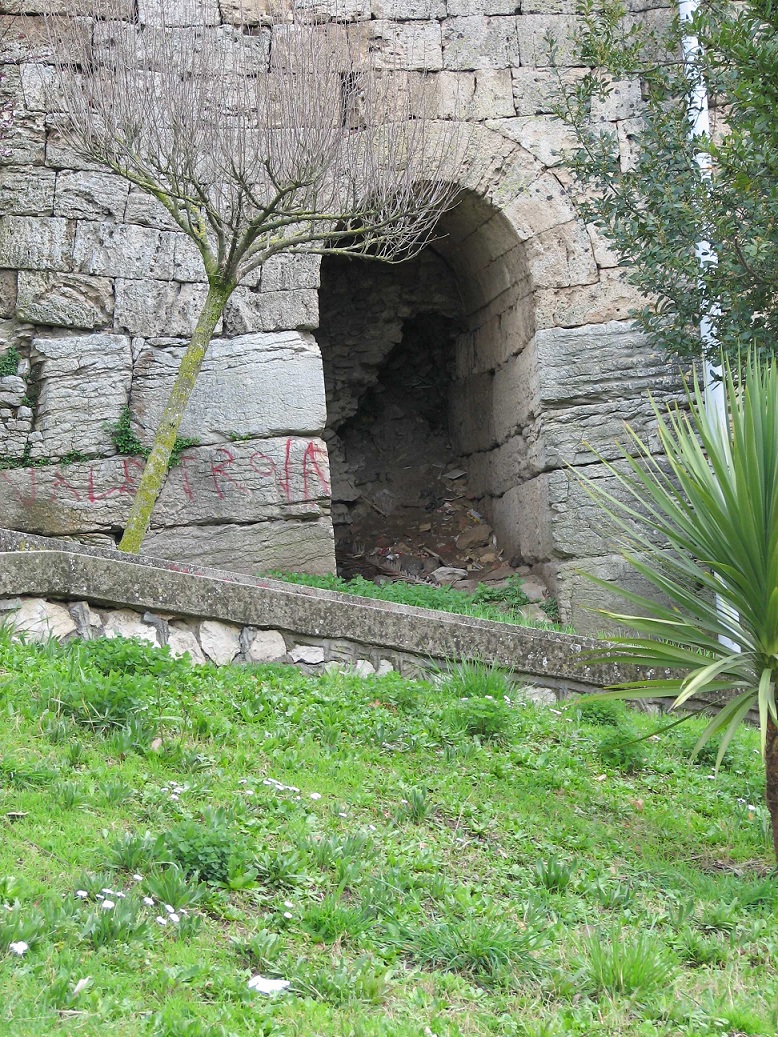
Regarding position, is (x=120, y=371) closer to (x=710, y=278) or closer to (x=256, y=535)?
(x=256, y=535)

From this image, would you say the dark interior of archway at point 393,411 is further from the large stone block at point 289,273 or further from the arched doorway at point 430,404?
the large stone block at point 289,273

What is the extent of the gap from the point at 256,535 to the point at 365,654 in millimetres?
3055

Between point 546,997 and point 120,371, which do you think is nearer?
point 546,997

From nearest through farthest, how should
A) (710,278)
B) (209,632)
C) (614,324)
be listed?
(209,632)
(710,278)
(614,324)

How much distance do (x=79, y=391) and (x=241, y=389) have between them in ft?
3.90

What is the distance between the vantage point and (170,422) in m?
7.09

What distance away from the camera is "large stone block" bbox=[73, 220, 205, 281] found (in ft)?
25.8

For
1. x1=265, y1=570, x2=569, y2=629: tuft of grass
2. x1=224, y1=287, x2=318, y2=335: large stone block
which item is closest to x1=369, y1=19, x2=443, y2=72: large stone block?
x1=224, y1=287, x2=318, y2=335: large stone block

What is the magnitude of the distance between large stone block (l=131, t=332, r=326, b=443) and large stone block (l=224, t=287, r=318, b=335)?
0.09 m

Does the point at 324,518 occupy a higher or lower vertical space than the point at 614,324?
lower

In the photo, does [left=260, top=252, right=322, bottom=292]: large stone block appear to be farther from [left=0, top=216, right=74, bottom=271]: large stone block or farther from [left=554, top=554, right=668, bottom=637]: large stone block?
[left=554, top=554, right=668, bottom=637]: large stone block

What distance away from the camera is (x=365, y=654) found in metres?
4.90

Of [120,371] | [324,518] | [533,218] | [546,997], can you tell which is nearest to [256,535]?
[324,518]

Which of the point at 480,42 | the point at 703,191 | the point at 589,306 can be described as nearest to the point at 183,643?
the point at 703,191
